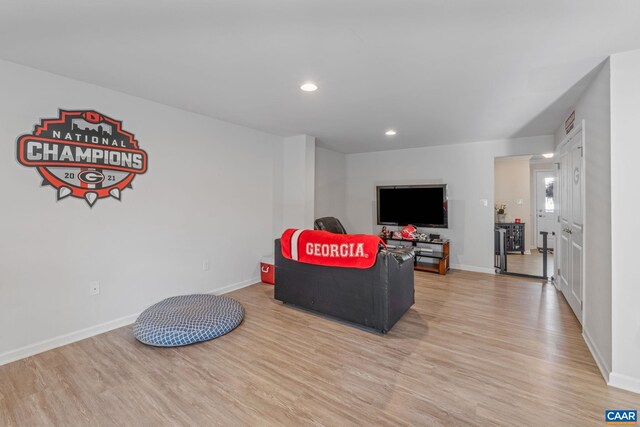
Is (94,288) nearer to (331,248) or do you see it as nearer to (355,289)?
(331,248)

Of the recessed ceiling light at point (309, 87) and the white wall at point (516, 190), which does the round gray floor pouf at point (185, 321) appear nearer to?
the recessed ceiling light at point (309, 87)

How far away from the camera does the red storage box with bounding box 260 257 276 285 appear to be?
13.9 feet

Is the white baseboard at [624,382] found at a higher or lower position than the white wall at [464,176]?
lower

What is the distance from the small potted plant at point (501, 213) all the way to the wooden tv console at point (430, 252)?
8.31 feet

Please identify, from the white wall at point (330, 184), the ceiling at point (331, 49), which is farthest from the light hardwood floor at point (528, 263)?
the white wall at point (330, 184)

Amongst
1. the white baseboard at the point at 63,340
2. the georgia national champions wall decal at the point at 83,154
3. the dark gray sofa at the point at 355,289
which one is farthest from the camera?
the dark gray sofa at the point at 355,289

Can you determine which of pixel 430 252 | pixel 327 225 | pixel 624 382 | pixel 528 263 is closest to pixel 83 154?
pixel 327 225

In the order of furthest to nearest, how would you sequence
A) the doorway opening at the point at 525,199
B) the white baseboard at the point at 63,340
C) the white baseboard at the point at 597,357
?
the doorway opening at the point at 525,199, the white baseboard at the point at 63,340, the white baseboard at the point at 597,357

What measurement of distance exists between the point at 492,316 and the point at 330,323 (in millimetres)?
1760

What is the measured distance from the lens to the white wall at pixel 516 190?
22.6 ft

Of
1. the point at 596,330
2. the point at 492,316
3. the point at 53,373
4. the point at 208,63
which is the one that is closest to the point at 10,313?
the point at 53,373

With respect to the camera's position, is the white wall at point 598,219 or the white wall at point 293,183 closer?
the white wall at point 598,219

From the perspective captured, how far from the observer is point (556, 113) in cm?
335

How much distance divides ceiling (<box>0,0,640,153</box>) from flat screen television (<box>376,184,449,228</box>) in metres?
2.07
